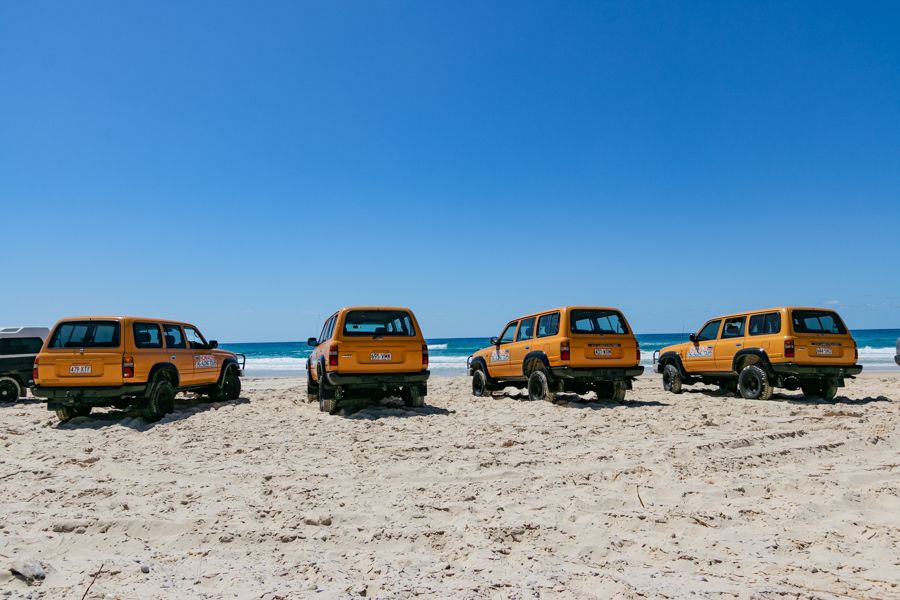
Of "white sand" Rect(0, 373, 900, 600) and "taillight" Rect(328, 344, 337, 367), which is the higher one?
"taillight" Rect(328, 344, 337, 367)

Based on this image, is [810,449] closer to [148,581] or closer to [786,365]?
[786,365]

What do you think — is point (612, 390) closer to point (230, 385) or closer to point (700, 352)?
point (700, 352)

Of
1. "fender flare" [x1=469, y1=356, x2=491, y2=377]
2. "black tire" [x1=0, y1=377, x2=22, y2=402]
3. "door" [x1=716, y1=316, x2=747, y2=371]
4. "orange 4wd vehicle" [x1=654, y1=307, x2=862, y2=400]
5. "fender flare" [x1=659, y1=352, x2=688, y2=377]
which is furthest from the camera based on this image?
"fender flare" [x1=659, y1=352, x2=688, y2=377]

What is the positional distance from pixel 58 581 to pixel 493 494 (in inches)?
123

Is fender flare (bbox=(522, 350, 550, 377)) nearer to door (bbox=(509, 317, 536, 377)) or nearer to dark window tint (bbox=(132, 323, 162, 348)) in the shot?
door (bbox=(509, 317, 536, 377))

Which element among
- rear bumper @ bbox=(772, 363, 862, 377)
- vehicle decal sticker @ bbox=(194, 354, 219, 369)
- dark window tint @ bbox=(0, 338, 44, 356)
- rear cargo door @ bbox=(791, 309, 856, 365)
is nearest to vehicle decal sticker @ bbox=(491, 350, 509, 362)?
rear bumper @ bbox=(772, 363, 862, 377)

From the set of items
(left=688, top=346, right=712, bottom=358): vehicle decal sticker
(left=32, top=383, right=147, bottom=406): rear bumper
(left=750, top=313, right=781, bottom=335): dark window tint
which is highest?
(left=750, top=313, right=781, bottom=335): dark window tint

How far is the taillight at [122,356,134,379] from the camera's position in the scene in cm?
930

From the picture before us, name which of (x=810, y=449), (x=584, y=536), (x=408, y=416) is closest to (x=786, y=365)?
(x=810, y=449)

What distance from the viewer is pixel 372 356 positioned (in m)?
10.1

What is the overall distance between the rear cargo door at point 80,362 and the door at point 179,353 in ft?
3.66

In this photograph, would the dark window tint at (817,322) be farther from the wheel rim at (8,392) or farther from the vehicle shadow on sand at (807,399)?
the wheel rim at (8,392)

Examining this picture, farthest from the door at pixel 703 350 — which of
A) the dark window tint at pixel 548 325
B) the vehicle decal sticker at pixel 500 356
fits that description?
the vehicle decal sticker at pixel 500 356

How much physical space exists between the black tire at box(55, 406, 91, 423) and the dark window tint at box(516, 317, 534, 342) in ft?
26.8
